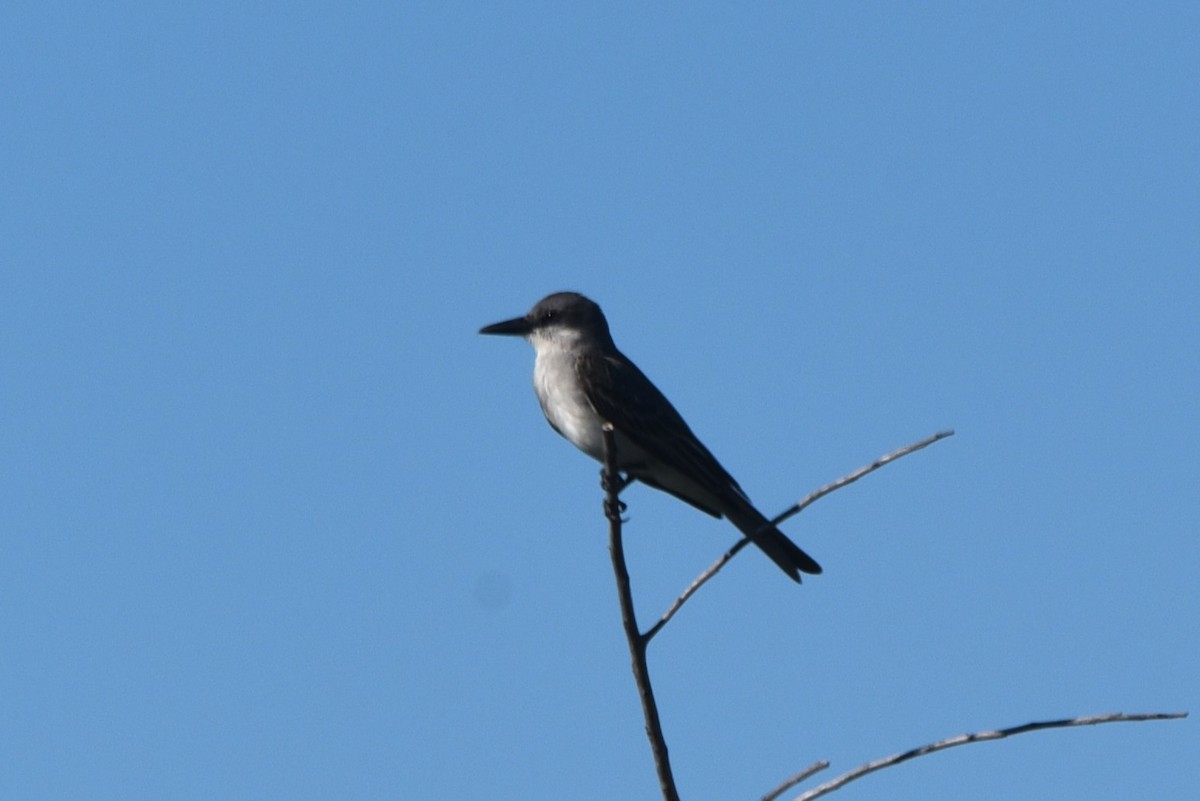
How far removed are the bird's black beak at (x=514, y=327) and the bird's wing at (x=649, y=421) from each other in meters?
0.69

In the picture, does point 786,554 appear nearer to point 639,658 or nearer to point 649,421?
point 649,421

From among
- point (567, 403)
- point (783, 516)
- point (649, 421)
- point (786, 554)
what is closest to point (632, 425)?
point (649, 421)

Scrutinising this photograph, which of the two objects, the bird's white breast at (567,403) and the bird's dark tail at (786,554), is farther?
the bird's white breast at (567,403)

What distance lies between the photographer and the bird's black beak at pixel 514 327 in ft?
33.3

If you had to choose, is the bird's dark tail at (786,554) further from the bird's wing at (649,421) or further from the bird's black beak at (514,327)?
the bird's black beak at (514,327)

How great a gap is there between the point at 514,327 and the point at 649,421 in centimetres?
142

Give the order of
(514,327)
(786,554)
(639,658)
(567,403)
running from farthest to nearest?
(514,327) → (567,403) → (786,554) → (639,658)

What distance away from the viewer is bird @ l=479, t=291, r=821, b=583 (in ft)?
29.3

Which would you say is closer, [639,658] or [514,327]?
[639,658]

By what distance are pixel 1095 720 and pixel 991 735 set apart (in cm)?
21

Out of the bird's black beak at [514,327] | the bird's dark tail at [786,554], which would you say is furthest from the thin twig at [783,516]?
the bird's black beak at [514,327]

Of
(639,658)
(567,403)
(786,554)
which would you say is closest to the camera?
(639,658)

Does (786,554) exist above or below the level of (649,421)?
below

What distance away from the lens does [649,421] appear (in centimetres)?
912
